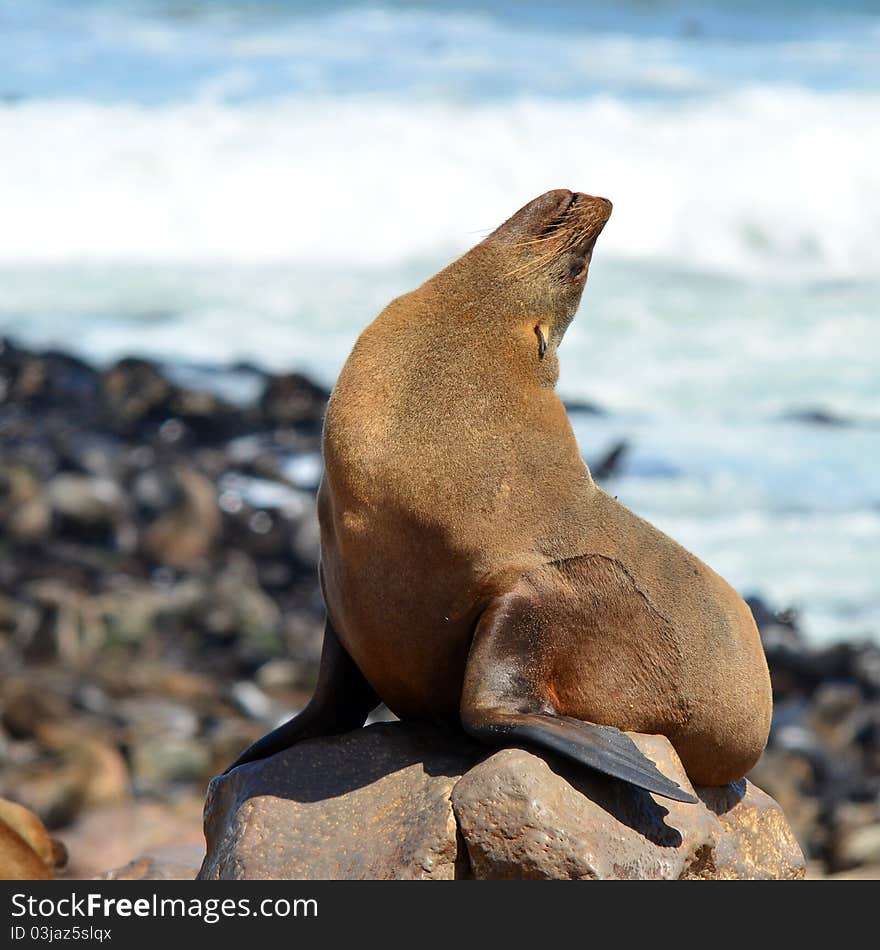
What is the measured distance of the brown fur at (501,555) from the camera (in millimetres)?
3658

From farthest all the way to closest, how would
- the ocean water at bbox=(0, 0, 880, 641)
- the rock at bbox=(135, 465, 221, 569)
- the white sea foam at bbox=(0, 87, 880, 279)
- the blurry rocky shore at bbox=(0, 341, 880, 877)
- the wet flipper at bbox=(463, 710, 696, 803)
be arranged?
the white sea foam at bbox=(0, 87, 880, 279), the ocean water at bbox=(0, 0, 880, 641), the rock at bbox=(135, 465, 221, 569), the blurry rocky shore at bbox=(0, 341, 880, 877), the wet flipper at bbox=(463, 710, 696, 803)

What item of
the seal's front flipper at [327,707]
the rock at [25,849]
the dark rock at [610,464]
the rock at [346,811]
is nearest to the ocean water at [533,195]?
the dark rock at [610,464]

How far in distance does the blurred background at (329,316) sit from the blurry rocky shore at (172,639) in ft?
0.10

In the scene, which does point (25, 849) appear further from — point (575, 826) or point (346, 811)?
point (575, 826)

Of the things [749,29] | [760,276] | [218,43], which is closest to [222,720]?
[760,276]

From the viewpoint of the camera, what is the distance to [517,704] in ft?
11.9

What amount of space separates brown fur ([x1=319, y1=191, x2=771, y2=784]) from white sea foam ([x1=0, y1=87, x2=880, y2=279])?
715 inches

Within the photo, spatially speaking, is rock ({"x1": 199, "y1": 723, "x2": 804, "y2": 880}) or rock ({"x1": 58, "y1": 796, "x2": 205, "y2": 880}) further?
rock ({"x1": 58, "y1": 796, "x2": 205, "y2": 880})

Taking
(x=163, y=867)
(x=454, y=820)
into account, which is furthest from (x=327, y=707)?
(x=163, y=867)

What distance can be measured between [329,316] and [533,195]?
238 inches

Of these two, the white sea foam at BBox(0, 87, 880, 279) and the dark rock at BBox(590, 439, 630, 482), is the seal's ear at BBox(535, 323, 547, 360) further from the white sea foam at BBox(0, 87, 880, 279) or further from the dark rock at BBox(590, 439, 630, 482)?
the white sea foam at BBox(0, 87, 880, 279)

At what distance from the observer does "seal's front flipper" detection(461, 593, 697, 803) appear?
3482 mm

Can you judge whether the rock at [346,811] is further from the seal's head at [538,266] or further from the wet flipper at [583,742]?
the seal's head at [538,266]

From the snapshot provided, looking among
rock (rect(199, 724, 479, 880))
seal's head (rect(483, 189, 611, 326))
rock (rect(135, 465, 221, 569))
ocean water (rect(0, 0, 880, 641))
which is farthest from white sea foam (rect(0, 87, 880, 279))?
rock (rect(199, 724, 479, 880))
